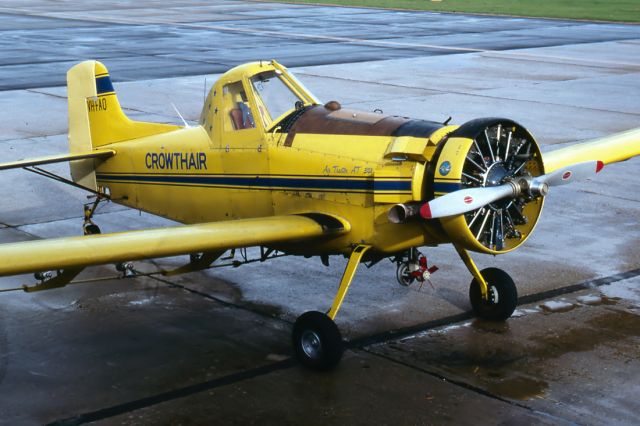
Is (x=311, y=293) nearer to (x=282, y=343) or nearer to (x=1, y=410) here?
(x=282, y=343)

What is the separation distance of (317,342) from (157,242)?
1.64 metres

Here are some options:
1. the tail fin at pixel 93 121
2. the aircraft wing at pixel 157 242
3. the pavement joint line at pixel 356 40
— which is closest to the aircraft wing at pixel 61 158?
the tail fin at pixel 93 121

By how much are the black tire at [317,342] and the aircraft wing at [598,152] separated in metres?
3.16

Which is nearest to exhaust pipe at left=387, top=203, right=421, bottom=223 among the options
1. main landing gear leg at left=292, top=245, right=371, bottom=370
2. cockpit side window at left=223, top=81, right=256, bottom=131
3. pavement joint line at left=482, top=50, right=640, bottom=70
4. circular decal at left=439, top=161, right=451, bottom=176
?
circular decal at left=439, top=161, right=451, bottom=176

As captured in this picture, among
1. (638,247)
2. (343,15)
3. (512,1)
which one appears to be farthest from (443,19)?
(638,247)

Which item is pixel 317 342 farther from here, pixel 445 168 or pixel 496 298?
pixel 496 298

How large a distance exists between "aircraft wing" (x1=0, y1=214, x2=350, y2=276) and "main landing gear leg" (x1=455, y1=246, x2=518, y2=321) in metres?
1.62

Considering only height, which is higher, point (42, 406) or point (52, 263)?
point (52, 263)

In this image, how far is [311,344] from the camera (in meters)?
8.65

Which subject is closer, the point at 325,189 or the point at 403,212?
the point at 403,212

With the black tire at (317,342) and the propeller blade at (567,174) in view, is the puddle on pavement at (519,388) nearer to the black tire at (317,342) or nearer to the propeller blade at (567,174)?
the black tire at (317,342)

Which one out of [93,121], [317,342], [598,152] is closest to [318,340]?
[317,342]

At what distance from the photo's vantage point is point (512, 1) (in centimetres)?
5306

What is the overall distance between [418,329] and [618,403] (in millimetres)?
2213
